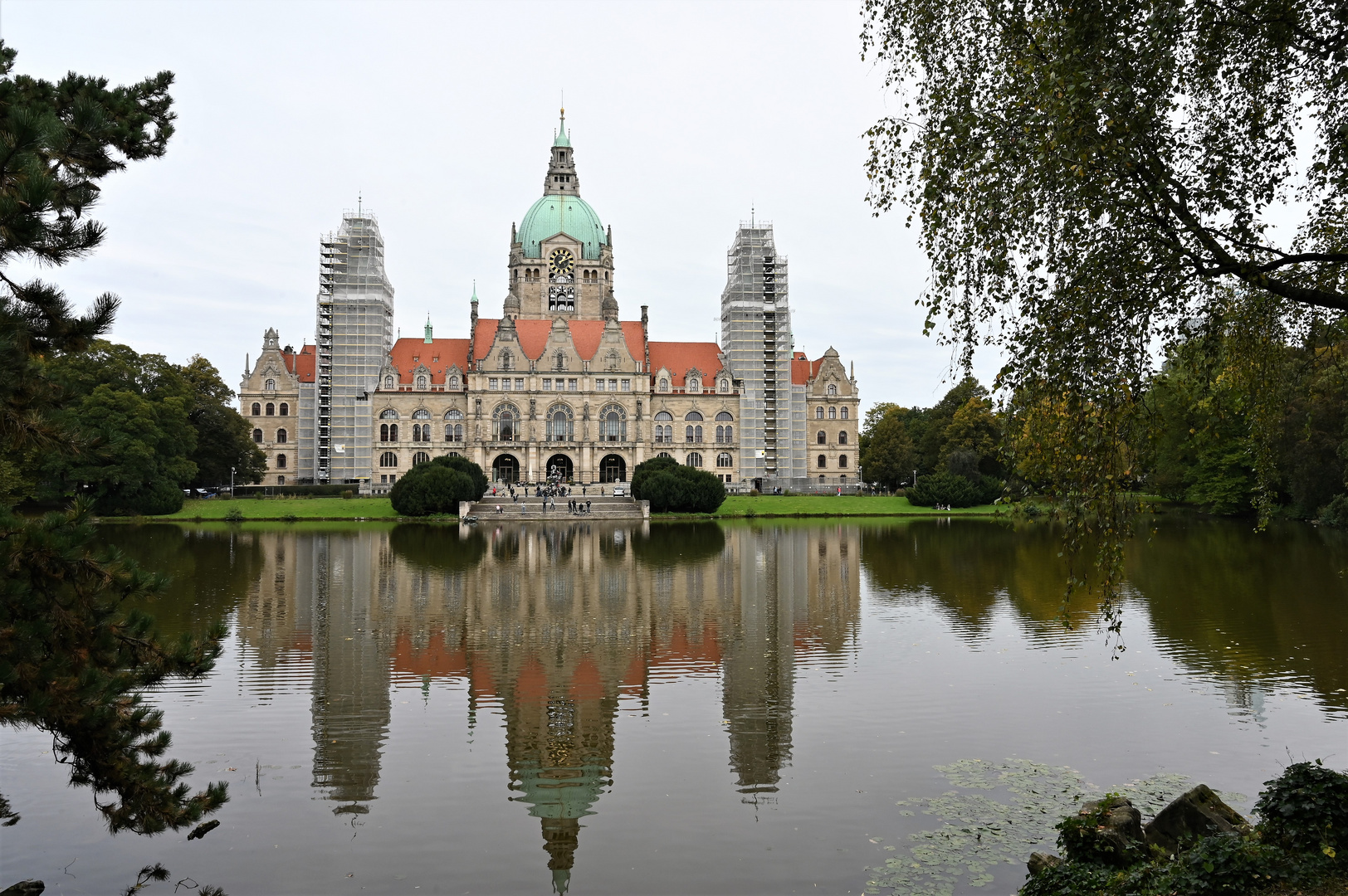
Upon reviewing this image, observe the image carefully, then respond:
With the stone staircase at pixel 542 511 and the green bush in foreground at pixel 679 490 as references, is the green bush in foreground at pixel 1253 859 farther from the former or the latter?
the green bush in foreground at pixel 679 490

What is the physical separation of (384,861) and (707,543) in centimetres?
2938

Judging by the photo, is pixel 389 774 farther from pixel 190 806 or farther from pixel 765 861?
pixel 765 861

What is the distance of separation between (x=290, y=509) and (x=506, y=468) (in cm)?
2131

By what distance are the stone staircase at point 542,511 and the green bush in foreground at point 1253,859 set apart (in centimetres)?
4661

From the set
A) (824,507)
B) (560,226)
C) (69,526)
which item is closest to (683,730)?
(69,526)

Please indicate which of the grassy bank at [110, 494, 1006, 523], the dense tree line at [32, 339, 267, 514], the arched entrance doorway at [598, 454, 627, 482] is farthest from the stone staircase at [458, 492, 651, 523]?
the arched entrance doorway at [598, 454, 627, 482]

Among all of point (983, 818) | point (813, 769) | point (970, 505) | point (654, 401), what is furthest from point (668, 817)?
point (654, 401)

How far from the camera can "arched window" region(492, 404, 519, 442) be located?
74000 millimetres

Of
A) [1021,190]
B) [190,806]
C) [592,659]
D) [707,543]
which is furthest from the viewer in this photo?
[707,543]

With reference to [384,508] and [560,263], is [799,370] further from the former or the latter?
[384,508]

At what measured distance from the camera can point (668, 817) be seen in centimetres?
838

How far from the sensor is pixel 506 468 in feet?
246

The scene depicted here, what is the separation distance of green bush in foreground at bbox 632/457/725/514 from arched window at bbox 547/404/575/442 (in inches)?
728

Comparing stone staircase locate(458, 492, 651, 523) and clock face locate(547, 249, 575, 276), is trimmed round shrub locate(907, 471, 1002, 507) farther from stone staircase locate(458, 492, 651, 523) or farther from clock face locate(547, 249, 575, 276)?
clock face locate(547, 249, 575, 276)
